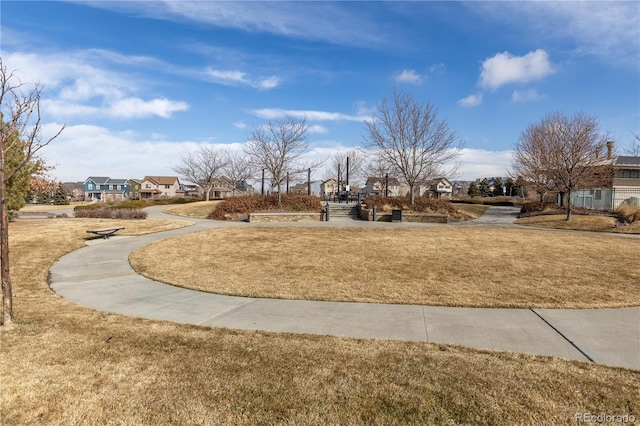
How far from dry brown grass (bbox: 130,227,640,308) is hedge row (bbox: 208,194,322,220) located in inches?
406

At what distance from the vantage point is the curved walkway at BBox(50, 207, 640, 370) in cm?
421

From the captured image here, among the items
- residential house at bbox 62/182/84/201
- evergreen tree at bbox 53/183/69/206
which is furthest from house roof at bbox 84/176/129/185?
evergreen tree at bbox 53/183/69/206

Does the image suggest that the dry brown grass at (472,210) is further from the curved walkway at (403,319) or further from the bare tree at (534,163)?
the curved walkway at (403,319)

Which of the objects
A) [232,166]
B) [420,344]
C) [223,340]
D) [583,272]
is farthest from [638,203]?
[232,166]

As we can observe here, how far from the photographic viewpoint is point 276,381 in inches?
124

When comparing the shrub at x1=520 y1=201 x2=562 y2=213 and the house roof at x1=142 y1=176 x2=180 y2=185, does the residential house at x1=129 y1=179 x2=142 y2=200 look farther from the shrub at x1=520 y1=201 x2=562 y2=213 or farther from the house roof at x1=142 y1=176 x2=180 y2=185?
the shrub at x1=520 y1=201 x2=562 y2=213

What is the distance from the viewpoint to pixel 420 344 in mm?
4137

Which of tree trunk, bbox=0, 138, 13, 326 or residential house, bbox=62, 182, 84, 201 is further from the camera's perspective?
residential house, bbox=62, 182, 84, 201

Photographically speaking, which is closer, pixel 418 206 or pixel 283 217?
pixel 283 217

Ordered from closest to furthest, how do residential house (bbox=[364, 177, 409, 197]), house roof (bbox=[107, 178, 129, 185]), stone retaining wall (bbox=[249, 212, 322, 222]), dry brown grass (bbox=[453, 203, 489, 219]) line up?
stone retaining wall (bbox=[249, 212, 322, 222]) < dry brown grass (bbox=[453, 203, 489, 219]) < residential house (bbox=[364, 177, 409, 197]) < house roof (bbox=[107, 178, 129, 185])

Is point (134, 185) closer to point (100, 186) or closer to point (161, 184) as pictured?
point (161, 184)

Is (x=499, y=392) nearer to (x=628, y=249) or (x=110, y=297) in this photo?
(x=110, y=297)

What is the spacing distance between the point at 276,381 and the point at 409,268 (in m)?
6.11

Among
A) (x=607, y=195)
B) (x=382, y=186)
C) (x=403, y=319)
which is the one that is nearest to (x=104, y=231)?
(x=403, y=319)
